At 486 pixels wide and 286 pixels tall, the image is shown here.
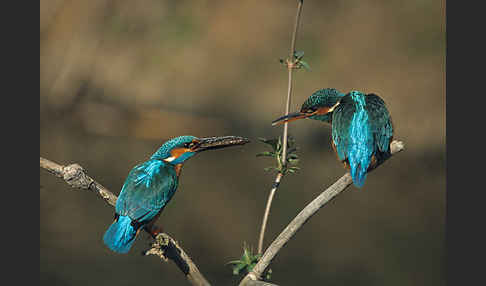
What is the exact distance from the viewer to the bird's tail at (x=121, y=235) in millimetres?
2180

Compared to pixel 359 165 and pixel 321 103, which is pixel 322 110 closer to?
pixel 321 103

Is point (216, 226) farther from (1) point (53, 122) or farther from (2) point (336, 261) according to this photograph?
(1) point (53, 122)

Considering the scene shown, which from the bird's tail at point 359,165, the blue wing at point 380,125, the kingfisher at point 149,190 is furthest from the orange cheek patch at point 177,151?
the blue wing at point 380,125

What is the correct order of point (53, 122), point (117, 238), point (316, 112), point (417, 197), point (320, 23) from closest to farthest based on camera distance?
point (117, 238)
point (316, 112)
point (417, 197)
point (53, 122)
point (320, 23)

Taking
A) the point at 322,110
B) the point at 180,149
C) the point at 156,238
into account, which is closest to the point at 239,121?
the point at 322,110

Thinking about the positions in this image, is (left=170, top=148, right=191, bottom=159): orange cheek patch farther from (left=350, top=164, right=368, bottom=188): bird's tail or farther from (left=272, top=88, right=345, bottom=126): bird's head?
(left=350, top=164, right=368, bottom=188): bird's tail

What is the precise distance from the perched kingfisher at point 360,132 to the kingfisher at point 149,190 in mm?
415

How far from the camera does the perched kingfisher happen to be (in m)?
2.41

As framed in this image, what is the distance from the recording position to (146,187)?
2328 mm

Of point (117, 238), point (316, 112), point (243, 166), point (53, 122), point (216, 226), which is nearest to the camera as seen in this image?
point (117, 238)

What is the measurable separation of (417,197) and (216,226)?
7.04 feet

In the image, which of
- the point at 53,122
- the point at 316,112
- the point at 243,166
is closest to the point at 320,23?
the point at 243,166

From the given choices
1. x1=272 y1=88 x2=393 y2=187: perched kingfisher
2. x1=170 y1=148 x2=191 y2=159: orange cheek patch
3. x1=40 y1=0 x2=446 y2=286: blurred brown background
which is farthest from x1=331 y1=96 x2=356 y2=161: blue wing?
x1=40 y1=0 x2=446 y2=286: blurred brown background

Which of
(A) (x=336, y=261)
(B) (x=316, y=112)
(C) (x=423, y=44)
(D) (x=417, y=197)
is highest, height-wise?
(C) (x=423, y=44)
